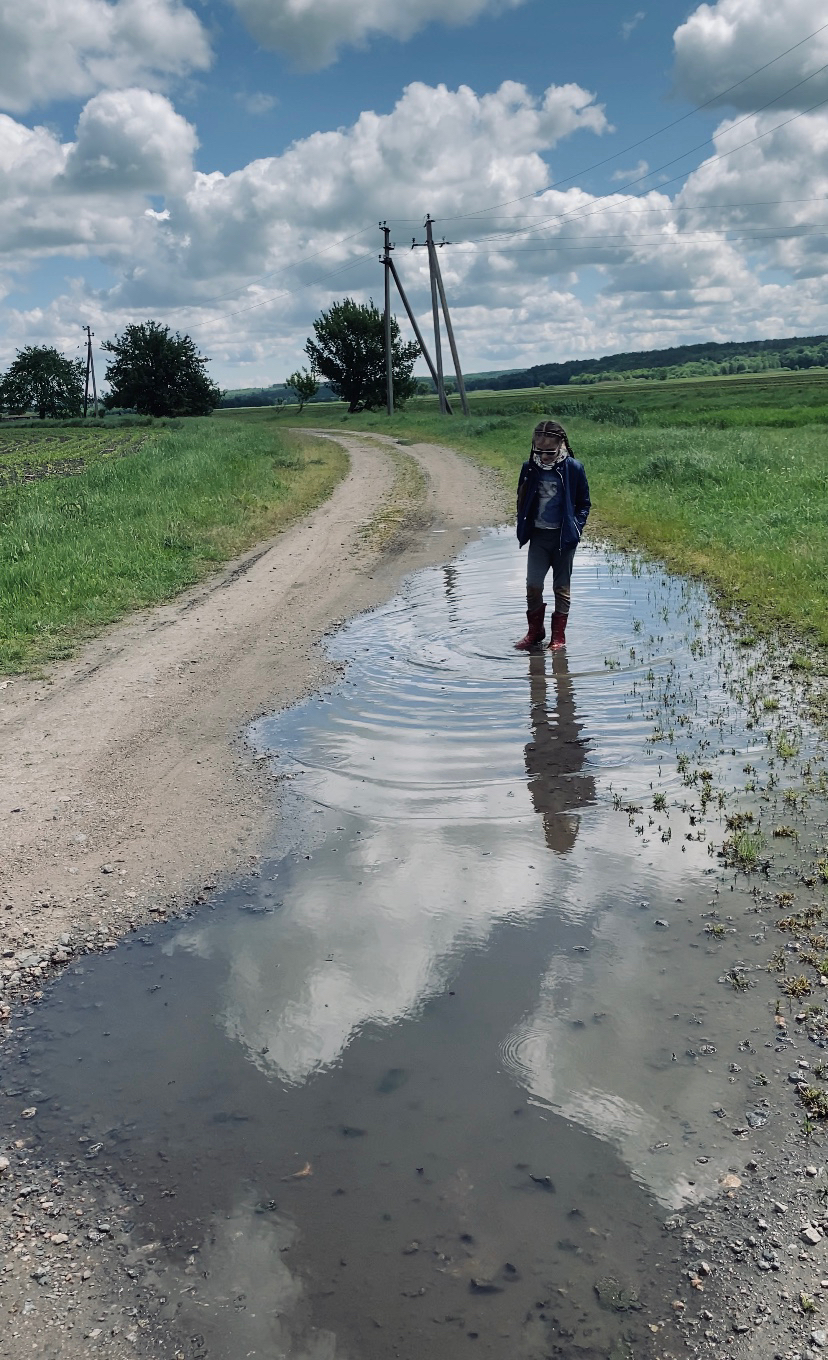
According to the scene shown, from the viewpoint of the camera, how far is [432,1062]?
3588mm

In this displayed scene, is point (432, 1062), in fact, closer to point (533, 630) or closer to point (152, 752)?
point (152, 752)

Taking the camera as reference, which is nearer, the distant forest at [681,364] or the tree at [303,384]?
the tree at [303,384]

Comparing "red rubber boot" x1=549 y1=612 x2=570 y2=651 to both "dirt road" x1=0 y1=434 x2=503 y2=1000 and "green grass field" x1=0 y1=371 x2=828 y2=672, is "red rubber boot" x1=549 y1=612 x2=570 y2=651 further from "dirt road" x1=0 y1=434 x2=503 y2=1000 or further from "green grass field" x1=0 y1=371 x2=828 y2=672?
"dirt road" x1=0 y1=434 x2=503 y2=1000

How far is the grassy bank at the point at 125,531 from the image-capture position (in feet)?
34.8

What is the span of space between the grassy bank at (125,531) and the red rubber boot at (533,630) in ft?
14.2

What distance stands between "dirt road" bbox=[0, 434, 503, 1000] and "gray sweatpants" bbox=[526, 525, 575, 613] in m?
2.09

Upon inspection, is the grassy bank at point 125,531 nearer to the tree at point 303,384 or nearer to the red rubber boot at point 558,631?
the red rubber boot at point 558,631

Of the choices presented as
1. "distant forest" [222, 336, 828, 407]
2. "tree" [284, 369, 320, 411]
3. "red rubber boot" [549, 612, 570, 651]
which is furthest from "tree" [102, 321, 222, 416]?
"red rubber boot" [549, 612, 570, 651]

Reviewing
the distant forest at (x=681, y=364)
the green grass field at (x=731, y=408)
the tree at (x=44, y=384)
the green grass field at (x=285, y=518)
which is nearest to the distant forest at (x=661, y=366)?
the distant forest at (x=681, y=364)

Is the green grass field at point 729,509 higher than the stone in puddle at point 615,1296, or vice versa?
the green grass field at point 729,509

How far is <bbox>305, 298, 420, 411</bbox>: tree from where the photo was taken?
70938mm

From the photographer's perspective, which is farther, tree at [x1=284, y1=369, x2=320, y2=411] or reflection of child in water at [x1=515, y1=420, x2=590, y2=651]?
tree at [x1=284, y1=369, x2=320, y2=411]

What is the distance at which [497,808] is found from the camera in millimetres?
5785

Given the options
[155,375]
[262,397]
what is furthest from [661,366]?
[155,375]
